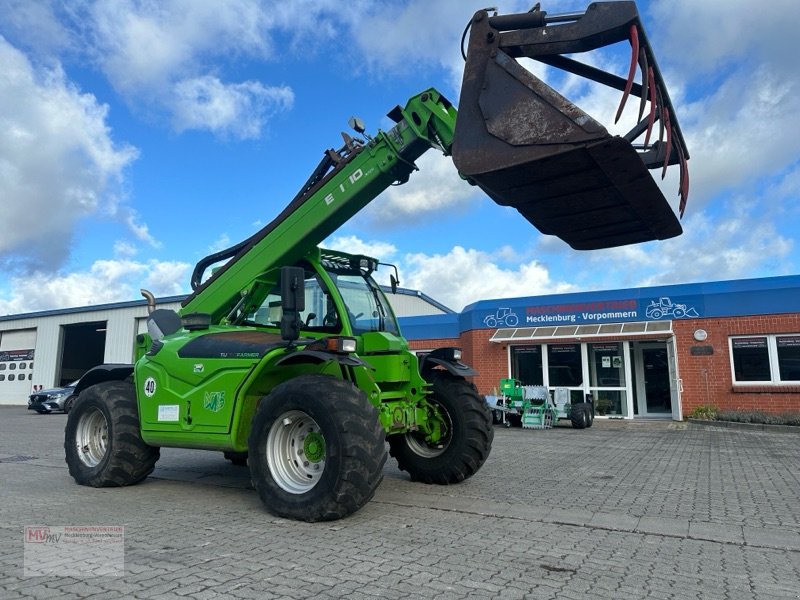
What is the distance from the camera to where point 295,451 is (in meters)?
5.55

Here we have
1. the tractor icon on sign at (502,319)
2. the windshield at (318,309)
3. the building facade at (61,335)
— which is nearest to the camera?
the windshield at (318,309)

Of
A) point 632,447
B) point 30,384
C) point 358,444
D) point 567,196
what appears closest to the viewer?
point 358,444

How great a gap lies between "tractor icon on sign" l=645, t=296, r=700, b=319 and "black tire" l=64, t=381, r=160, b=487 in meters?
15.2

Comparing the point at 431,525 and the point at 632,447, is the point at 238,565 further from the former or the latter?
the point at 632,447

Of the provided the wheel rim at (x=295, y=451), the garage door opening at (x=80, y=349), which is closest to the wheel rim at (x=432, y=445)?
the wheel rim at (x=295, y=451)

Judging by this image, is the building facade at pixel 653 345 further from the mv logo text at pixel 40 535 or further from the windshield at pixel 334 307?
the mv logo text at pixel 40 535

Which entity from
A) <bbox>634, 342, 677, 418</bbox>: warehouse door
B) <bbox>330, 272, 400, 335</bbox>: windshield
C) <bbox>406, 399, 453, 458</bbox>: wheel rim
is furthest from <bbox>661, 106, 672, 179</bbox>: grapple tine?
<bbox>634, 342, 677, 418</bbox>: warehouse door

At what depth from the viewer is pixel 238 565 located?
395cm

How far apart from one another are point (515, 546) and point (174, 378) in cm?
402

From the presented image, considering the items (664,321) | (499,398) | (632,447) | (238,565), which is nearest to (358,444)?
(238,565)

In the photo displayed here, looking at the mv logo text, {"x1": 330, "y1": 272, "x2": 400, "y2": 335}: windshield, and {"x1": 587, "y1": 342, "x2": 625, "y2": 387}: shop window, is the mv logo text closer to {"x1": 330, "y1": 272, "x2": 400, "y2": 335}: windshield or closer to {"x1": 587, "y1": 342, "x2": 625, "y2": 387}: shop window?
{"x1": 330, "y1": 272, "x2": 400, "y2": 335}: windshield

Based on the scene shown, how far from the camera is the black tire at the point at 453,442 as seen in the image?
22.2 feet

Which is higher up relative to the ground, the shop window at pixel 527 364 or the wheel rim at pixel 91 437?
the shop window at pixel 527 364

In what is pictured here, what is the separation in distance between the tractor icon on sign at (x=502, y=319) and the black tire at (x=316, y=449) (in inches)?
593
